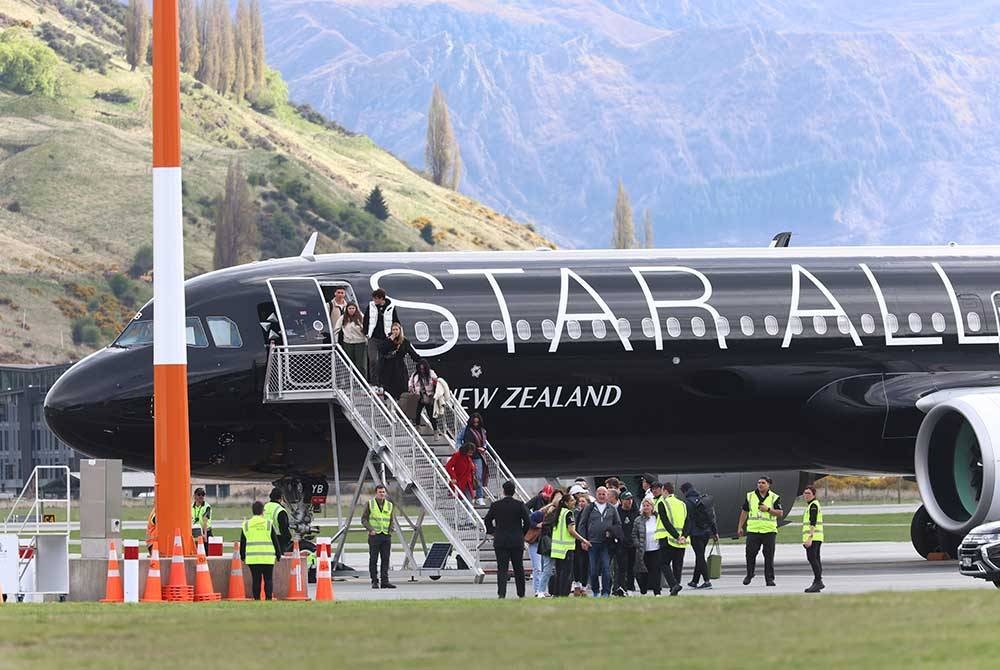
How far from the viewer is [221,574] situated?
84.3 feet

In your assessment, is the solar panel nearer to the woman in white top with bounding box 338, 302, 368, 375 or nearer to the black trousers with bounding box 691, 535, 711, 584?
the woman in white top with bounding box 338, 302, 368, 375

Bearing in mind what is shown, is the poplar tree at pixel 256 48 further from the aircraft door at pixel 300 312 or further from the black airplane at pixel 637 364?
the aircraft door at pixel 300 312

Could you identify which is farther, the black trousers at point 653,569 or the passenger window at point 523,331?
the passenger window at point 523,331

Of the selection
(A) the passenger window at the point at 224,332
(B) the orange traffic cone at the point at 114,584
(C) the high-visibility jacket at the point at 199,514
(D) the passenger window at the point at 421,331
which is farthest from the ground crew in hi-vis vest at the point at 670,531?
(C) the high-visibility jacket at the point at 199,514

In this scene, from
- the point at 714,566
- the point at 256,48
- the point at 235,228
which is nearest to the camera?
the point at 714,566

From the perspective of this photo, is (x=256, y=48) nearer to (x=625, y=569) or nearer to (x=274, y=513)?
(x=625, y=569)

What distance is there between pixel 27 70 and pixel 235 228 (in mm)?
32689

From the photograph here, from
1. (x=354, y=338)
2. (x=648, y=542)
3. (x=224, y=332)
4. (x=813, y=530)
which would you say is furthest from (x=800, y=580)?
(x=224, y=332)

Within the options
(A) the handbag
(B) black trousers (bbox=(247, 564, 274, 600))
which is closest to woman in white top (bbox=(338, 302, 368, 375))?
(B) black trousers (bbox=(247, 564, 274, 600))

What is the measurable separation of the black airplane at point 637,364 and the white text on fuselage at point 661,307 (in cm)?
3

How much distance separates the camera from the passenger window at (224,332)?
95.3 ft

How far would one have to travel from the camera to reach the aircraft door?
2922 centimetres

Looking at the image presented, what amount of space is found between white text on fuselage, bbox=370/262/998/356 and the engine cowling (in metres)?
1.85

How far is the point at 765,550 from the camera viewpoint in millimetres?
29016
